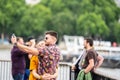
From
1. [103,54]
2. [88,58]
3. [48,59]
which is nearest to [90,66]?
[88,58]

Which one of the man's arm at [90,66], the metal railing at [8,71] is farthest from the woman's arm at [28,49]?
the metal railing at [8,71]

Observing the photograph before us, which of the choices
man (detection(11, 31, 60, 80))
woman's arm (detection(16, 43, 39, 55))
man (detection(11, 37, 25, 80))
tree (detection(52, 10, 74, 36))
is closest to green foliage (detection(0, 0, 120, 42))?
tree (detection(52, 10, 74, 36))

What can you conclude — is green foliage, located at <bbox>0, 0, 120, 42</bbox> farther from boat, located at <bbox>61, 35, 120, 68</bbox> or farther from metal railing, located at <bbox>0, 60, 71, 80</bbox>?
metal railing, located at <bbox>0, 60, 71, 80</bbox>

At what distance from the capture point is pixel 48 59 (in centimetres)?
633

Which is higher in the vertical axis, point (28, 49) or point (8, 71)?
point (28, 49)

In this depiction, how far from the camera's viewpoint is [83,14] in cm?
6431

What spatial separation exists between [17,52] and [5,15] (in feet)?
201

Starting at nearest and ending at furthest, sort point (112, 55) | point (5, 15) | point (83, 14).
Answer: point (112, 55) < point (83, 14) < point (5, 15)

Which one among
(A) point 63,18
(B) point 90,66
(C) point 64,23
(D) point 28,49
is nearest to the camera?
(D) point 28,49

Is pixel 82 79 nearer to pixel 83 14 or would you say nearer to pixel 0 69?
pixel 0 69

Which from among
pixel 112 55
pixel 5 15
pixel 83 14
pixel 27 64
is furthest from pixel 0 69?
pixel 5 15

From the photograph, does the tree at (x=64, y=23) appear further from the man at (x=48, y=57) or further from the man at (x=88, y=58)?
the man at (x=48, y=57)

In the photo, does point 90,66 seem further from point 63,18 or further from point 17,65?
point 63,18

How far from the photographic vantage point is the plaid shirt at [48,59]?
629cm
